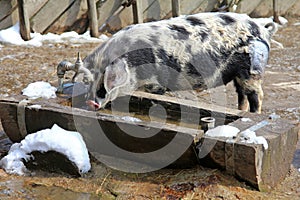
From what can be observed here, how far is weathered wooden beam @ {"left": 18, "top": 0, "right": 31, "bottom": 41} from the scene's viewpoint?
7100 mm

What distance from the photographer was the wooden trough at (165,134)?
3.16m

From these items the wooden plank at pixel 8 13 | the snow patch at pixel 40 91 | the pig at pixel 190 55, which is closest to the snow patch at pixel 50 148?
the snow patch at pixel 40 91

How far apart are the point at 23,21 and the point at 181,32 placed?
11.8 ft

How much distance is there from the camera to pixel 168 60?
4.12m

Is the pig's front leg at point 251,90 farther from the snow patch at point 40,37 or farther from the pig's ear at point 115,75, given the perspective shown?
the snow patch at point 40,37

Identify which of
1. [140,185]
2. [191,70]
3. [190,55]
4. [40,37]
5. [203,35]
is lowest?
[40,37]

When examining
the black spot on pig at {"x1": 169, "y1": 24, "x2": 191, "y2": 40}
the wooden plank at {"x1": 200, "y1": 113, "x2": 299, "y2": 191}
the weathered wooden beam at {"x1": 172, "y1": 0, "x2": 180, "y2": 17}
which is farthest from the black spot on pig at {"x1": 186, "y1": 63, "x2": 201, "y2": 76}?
the weathered wooden beam at {"x1": 172, "y1": 0, "x2": 180, "y2": 17}

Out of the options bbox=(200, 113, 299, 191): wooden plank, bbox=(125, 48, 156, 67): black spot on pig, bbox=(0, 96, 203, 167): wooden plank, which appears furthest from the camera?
bbox=(125, 48, 156, 67): black spot on pig

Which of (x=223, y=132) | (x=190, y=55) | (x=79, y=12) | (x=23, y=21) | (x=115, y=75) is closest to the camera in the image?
(x=223, y=132)

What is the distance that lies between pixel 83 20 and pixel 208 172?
5073 millimetres

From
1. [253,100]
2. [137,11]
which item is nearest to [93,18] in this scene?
[137,11]

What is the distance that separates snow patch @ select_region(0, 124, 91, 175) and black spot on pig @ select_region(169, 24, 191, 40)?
1180 millimetres

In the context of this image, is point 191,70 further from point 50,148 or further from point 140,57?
point 50,148

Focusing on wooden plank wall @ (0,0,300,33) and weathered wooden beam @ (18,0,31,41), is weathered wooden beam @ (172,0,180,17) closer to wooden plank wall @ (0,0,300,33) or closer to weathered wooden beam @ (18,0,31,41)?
wooden plank wall @ (0,0,300,33)
